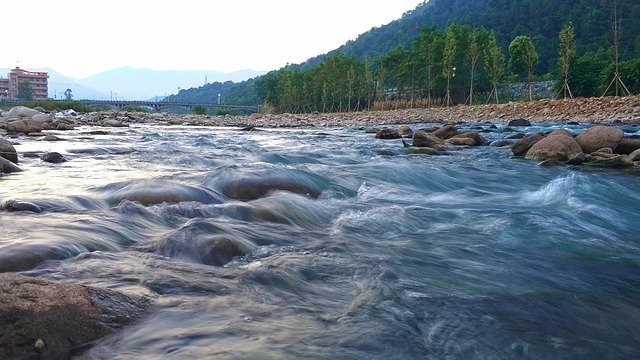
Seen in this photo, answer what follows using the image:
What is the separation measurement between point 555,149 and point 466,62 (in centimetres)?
5177

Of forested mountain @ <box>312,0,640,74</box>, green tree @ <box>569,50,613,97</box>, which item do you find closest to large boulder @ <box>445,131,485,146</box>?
green tree @ <box>569,50,613,97</box>

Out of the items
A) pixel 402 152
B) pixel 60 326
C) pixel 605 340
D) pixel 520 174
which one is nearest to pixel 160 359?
pixel 60 326

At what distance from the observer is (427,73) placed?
2480 inches

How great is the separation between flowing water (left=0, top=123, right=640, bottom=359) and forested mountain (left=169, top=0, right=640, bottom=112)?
3979cm

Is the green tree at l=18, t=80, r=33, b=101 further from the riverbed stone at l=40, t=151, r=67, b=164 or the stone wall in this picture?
the riverbed stone at l=40, t=151, r=67, b=164

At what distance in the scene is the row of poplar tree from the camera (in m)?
54.6

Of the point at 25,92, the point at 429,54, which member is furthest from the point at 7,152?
the point at 25,92

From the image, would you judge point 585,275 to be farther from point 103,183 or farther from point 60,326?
point 103,183

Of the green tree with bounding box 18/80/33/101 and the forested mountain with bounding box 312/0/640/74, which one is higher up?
the forested mountain with bounding box 312/0/640/74

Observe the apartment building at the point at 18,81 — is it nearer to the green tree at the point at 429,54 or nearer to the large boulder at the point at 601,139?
the green tree at the point at 429,54

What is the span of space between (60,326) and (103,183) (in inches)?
211

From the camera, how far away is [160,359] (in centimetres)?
240

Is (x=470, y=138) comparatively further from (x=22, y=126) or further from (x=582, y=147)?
(x=22, y=126)

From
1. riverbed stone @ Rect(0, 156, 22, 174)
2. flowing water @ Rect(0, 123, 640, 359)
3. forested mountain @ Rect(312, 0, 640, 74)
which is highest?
forested mountain @ Rect(312, 0, 640, 74)
